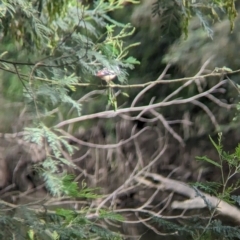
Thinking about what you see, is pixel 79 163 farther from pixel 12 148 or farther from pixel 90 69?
pixel 90 69

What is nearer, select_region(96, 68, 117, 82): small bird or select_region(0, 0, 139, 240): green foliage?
select_region(0, 0, 139, 240): green foliage

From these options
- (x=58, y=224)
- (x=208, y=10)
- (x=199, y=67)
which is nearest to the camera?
(x=58, y=224)

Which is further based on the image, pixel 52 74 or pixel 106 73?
pixel 52 74

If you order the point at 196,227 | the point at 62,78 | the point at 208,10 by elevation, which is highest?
the point at 208,10

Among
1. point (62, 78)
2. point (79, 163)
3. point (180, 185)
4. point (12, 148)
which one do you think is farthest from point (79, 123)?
point (62, 78)

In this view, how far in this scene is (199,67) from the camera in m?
2.90

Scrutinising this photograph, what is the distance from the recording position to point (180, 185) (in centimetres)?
326

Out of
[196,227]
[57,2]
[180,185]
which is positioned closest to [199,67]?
[180,185]

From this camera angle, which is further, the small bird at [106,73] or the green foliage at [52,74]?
the small bird at [106,73]

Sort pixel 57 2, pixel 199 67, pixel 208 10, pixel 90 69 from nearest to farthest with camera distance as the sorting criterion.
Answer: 1. pixel 57 2
2. pixel 208 10
3. pixel 90 69
4. pixel 199 67

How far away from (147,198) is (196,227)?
204 cm

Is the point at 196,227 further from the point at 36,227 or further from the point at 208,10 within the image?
the point at 208,10

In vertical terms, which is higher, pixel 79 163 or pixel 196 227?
pixel 196 227

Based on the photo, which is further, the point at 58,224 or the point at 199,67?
the point at 199,67
